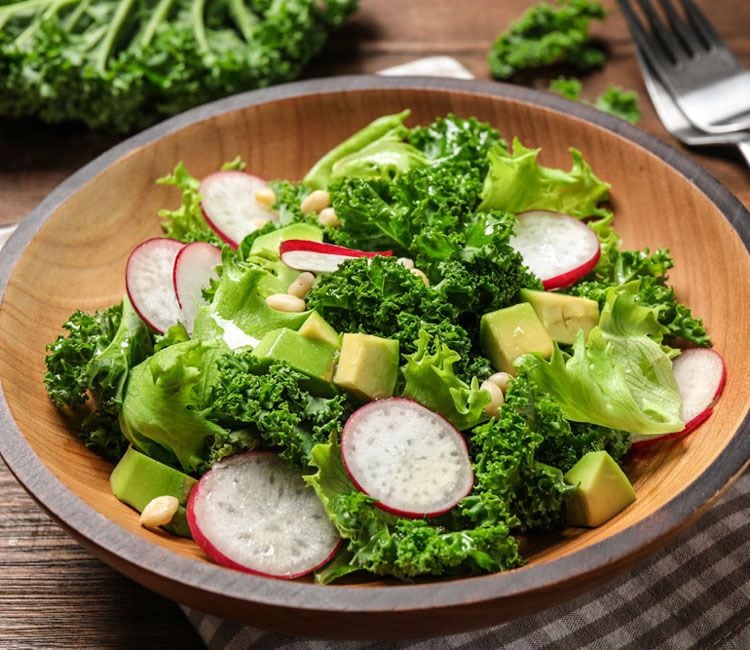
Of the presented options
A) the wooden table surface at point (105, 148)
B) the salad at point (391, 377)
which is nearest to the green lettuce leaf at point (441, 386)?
the salad at point (391, 377)

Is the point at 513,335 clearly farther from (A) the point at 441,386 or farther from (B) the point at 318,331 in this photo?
(B) the point at 318,331

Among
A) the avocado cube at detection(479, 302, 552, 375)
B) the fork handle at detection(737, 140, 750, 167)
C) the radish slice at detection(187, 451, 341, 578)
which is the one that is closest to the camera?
the radish slice at detection(187, 451, 341, 578)

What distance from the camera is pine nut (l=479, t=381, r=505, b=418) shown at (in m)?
2.50

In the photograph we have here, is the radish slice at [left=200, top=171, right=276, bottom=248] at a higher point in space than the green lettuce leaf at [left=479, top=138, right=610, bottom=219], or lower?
lower

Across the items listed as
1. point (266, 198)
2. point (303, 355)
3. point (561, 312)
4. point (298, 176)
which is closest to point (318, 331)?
point (303, 355)

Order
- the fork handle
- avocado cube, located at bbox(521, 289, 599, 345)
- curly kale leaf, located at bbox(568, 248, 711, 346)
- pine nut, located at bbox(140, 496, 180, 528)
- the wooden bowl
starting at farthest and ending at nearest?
1. the fork handle
2. curly kale leaf, located at bbox(568, 248, 711, 346)
3. avocado cube, located at bbox(521, 289, 599, 345)
4. pine nut, located at bbox(140, 496, 180, 528)
5. the wooden bowl

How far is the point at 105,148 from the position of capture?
478cm

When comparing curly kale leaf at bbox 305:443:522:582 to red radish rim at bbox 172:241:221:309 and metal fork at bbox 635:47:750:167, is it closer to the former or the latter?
red radish rim at bbox 172:241:221:309

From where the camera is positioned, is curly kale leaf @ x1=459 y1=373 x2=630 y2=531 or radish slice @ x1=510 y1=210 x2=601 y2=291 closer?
curly kale leaf @ x1=459 y1=373 x2=630 y2=531

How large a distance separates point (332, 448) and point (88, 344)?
2.80 feet

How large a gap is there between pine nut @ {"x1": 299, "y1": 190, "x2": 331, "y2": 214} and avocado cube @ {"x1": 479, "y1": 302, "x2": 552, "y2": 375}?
0.79 m

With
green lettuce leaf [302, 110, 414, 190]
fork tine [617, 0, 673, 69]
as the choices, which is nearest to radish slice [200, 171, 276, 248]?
green lettuce leaf [302, 110, 414, 190]

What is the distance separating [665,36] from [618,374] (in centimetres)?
282

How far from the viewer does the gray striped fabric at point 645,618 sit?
2.61 m
